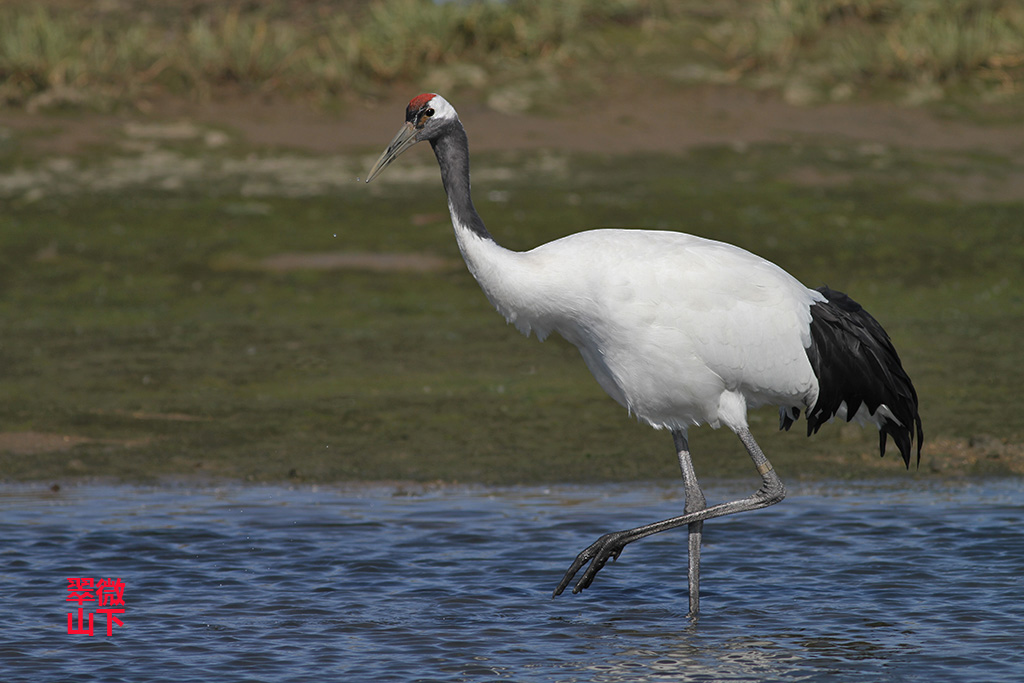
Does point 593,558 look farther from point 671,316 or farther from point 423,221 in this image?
point 423,221

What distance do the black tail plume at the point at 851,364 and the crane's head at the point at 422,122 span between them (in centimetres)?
190

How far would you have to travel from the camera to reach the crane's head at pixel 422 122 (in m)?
6.48

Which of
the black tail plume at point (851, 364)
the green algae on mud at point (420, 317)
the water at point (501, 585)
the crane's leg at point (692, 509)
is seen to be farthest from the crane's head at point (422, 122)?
the green algae on mud at point (420, 317)

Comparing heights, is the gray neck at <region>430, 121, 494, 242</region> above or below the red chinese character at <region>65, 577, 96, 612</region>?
above

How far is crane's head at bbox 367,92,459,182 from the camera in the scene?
6484 mm

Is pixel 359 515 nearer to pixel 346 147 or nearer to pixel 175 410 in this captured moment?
pixel 175 410

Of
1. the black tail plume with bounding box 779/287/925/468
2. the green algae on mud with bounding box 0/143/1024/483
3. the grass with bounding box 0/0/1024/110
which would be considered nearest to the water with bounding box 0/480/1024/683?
the green algae on mud with bounding box 0/143/1024/483

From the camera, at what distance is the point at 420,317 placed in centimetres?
1222

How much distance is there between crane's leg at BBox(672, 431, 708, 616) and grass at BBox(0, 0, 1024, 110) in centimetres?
1186

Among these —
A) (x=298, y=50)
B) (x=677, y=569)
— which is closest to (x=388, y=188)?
(x=298, y=50)

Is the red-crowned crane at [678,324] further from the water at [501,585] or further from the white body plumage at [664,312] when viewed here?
the water at [501,585]

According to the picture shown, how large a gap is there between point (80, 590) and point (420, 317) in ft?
19.2

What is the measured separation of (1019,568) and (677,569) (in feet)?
5.35

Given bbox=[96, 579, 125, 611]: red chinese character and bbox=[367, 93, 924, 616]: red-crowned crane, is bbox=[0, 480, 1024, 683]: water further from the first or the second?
bbox=[367, 93, 924, 616]: red-crowned crane
